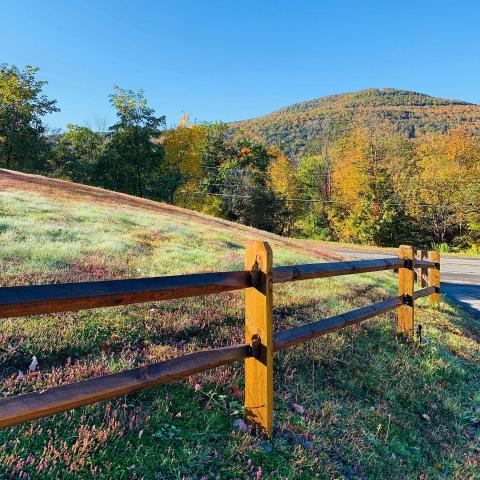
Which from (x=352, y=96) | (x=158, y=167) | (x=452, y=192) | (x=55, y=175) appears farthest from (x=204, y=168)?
(x=352, y=96)

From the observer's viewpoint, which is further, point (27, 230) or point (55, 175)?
point (55, 175)

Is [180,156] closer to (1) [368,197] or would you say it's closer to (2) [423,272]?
(1) [368,197]

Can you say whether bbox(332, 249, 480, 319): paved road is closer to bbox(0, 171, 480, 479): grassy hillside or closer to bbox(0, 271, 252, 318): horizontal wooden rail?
bbox(0, 171, 480, 479): grassy hillside

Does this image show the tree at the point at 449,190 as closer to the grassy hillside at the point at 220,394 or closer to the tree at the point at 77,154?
the tree at the point at 77,154

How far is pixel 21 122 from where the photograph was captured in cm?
3825

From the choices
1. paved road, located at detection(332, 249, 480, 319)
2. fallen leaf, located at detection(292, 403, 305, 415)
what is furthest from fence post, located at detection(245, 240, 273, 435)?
paved road, located at detection(332, 249, 480, 319)

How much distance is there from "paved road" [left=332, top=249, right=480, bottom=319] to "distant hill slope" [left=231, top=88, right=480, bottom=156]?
49.8 metres

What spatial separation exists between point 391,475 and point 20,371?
10.7 ft

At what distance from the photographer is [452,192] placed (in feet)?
131

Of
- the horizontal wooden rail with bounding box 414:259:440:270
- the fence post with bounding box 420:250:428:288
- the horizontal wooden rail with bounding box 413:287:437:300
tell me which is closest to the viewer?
the horizontal wooden rail with bounding box 413:287:437:300

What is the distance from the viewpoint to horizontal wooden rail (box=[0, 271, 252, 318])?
2160 mm

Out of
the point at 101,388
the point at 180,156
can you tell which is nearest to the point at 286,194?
the point at 180,156

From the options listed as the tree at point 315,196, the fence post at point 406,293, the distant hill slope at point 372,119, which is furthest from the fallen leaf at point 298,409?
the distant hill slope at point 372,119

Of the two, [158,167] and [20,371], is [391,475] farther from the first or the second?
[158,167]
